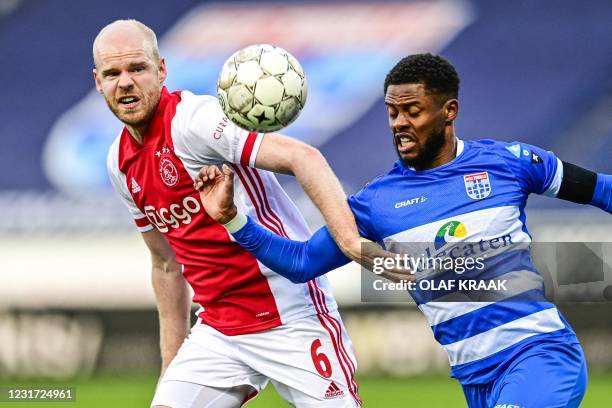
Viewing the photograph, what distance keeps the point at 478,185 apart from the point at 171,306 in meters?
2.15

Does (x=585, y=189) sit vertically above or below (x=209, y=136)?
below

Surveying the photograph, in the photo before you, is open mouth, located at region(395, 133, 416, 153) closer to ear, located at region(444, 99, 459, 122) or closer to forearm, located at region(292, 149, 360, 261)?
ear, located at region(444, 99, 459, 122)

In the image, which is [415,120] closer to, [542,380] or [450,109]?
[450,109]

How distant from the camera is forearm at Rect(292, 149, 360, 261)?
543cm

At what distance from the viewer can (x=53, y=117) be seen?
1273cm

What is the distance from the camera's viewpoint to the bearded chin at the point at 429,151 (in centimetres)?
553

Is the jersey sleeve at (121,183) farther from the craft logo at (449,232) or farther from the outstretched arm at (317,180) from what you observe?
the craft logo at (449,232)

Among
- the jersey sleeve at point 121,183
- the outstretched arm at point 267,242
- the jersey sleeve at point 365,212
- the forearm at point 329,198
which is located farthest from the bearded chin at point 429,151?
the jersey sleeve at point 121,183

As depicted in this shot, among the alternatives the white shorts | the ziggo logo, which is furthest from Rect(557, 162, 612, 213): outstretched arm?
the ziggo logo

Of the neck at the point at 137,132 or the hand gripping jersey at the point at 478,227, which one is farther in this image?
the neck at the point at 137,132

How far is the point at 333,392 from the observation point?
239 inches

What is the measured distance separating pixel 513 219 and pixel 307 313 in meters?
1.34

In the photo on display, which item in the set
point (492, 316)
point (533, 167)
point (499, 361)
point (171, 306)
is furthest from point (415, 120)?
point (171, 306)

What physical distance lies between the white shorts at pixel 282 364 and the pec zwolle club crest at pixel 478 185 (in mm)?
1234
